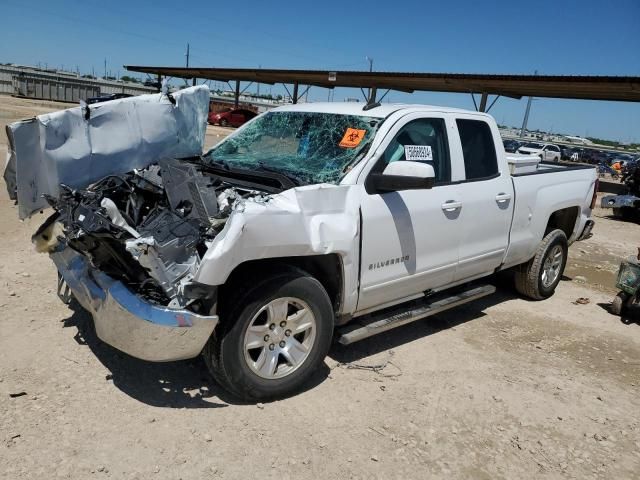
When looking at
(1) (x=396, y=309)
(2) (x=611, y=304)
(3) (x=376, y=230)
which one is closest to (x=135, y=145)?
(3) (x=376, y=230)

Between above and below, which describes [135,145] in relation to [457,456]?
above

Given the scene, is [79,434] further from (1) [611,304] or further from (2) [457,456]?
(1) [611,304]

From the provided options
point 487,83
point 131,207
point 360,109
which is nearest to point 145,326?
point 131,207

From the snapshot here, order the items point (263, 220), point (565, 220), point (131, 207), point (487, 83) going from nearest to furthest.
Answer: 1. point (263, 220)
2. point (131, 207)
3. point (565, 220)
4. point (487, 83)

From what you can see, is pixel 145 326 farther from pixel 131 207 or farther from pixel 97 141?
pixel 97 141

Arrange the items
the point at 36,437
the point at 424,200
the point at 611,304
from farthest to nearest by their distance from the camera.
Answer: the point at 611,304, the point at 424,200, the point at 36,437

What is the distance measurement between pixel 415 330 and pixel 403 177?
1.86 meters

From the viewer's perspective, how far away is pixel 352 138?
13.2 ft

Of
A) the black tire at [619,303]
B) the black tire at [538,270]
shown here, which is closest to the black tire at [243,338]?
the black tire at [538,270]

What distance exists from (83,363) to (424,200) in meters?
2.72

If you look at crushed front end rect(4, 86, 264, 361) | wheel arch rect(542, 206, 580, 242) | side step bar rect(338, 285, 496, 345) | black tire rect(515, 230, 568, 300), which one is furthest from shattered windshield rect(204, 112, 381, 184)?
wheel arch rect(542, 206, 580, 242)

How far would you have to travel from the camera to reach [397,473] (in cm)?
292

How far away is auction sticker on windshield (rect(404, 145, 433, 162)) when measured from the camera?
161 inches

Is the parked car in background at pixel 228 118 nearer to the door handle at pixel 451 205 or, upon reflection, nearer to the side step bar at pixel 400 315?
the side step bar at pixel 400 315
